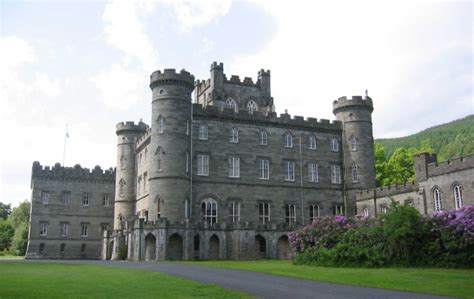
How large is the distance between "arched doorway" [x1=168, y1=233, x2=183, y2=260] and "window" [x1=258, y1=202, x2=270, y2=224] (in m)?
9.31

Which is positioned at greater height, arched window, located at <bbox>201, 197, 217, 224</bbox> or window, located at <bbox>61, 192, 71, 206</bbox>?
window, located at <bbox>61, 192, 71, 206</bbox>

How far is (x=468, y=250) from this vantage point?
28.3 m

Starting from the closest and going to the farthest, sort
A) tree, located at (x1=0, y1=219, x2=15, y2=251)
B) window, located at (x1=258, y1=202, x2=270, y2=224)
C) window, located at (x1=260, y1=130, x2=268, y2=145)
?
window, located at (x1=258, y1=202, x2=270, y2=224)
window, located at (x1=260, y1=130, x2=268, y2=145)
tree, located at (x1=0, y1=219, x2=15, y2=251)

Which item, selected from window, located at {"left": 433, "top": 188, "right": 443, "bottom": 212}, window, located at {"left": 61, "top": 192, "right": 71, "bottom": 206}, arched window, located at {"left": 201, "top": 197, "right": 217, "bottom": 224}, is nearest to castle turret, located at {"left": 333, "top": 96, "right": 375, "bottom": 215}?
window, located at {"left": 433, "top": 188, "right": 443, "bottom": 212}

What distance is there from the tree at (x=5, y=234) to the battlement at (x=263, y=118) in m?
55.7

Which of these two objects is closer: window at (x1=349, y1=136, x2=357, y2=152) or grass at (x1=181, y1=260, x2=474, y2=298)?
grass at (x1=181, y1=260, x2=474, y2=298)

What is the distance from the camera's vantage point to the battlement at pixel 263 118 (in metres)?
47.1

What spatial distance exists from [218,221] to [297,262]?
13.8 meters

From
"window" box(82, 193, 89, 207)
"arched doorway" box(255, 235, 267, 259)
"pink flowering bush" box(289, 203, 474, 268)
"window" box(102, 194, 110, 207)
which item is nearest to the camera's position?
"pink flowering bush" box(289, 203, 474, 268)

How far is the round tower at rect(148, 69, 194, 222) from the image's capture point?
142 ft

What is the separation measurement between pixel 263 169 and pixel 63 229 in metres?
25.0

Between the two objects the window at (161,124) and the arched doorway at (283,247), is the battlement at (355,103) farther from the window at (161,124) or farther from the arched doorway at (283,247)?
the window at (161,124)

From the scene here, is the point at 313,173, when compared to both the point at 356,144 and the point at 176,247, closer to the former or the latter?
the point at 356,144

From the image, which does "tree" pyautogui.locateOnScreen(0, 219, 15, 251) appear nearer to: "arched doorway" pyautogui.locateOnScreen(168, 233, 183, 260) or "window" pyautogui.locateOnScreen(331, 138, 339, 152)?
"arched doorway" pyautogui.locateOnScreen(168, 233, 183, 260)
